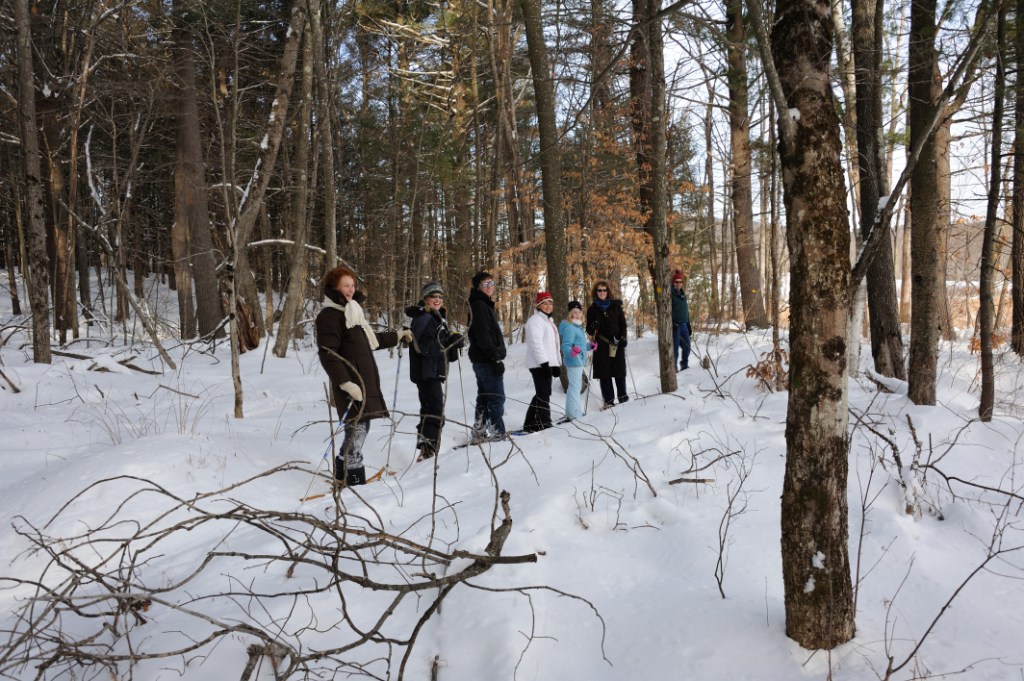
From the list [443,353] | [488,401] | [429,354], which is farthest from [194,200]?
[488,401]

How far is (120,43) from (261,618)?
1323 cm

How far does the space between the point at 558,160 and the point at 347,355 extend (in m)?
4.26

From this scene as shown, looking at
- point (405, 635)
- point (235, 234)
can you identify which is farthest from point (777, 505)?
point (235, 234)

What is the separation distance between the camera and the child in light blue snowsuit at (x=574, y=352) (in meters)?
6.91

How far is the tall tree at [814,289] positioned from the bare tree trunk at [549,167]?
18.4 feet

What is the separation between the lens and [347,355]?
5.04 meters

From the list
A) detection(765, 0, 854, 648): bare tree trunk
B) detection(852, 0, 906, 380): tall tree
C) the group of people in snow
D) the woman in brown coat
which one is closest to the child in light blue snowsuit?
the group of people in snow

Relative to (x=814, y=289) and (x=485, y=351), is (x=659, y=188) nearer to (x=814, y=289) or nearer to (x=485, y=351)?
(x=485, y=351)

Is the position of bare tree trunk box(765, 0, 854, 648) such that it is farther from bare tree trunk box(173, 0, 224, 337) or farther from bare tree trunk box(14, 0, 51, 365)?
bare tree trunk box(173, 0, 224, 337)

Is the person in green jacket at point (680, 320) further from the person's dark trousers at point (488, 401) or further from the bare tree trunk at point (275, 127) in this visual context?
the bare tree trunk at point (275, 127)

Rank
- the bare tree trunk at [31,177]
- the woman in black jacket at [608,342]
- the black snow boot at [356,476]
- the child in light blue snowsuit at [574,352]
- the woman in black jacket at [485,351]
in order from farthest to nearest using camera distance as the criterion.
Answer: the bare tree trunk at [31,177], the woman in black jacket at [608,342], the child in light blue snowsuit at [574,352], the woman in black jacket at [485,351], the black snow boot at [356,476]

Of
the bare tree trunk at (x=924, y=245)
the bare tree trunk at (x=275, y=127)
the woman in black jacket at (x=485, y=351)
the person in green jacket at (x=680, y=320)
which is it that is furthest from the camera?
the person in green jacket at (x=680, y=320)

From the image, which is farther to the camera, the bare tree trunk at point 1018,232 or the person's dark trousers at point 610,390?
the person's dark trousers at point 610,390

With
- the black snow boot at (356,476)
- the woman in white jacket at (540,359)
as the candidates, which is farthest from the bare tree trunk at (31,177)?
the woman in white jacket at (540,359)
